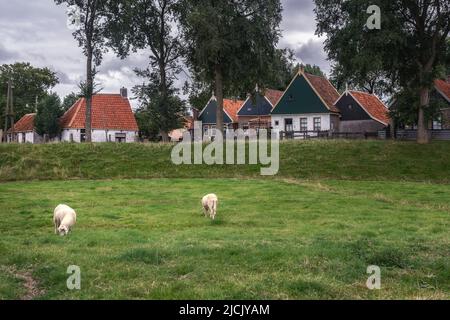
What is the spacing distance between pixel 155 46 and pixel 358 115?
26.0 m

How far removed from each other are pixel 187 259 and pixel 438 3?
39444mm

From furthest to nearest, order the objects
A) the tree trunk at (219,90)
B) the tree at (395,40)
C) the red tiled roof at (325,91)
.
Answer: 1. the red tiled roof at (325,91)
2. the tree trunk at (219,90)
3. the tree at (395,40)

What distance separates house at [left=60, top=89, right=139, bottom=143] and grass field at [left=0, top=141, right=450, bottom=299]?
2530 cm

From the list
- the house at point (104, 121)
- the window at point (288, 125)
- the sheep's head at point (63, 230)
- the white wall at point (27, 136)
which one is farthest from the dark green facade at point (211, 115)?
the sheep's head at point (63, 230)

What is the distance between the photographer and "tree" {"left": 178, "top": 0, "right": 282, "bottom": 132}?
43125mm

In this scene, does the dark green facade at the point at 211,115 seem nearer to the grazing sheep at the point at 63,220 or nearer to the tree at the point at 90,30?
the tree at the point at 90,30

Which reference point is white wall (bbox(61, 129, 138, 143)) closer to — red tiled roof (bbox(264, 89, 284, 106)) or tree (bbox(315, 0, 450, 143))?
red tiled roof (bbox(264, 89, 284, 106))

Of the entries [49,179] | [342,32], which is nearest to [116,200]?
[49,179]

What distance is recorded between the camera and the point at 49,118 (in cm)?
6725

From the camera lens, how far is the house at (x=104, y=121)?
66.4 meters

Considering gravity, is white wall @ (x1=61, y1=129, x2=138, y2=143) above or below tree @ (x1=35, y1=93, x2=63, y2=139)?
below

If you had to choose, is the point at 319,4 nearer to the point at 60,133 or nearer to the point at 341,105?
the point at 341,105

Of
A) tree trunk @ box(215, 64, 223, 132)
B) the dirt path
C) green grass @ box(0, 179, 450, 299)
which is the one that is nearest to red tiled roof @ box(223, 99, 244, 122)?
tree trunk @ box(215, 64, 223, 132)

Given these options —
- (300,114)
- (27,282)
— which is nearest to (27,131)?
(300,114)
